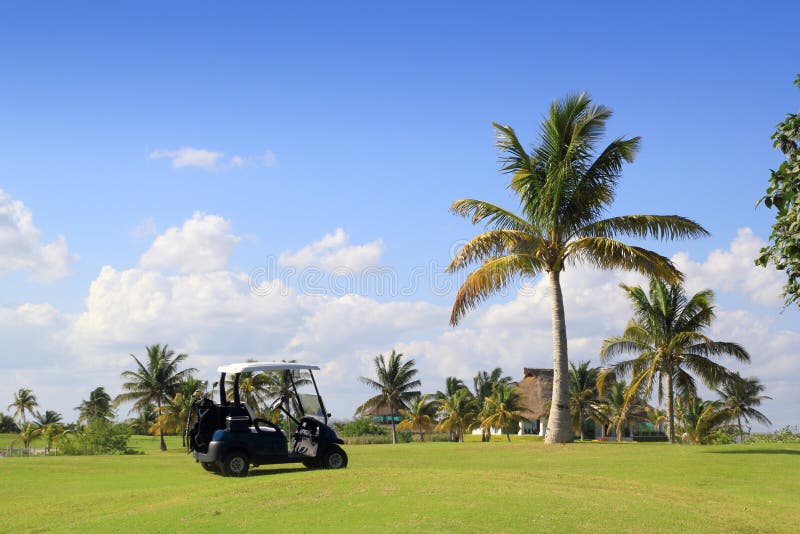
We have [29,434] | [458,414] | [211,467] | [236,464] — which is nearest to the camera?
[236,464]

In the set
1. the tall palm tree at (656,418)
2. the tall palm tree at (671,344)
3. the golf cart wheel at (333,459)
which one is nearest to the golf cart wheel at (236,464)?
the golf cart wheel at (333,459)

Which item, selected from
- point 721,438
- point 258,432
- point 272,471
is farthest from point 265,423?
point 721,438

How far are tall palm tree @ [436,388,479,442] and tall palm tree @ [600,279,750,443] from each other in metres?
38.6

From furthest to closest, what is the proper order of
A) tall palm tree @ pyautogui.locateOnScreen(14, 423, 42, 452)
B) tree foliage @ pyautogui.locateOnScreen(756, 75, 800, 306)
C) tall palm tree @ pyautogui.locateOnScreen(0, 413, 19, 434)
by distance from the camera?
1. tall palm tree @ pyautogui.locateOnScreen(0, 413, 19, 434)
2. tall palm tree @ pyautogui.locateOnScreen(14, 423, 42, 452)
3. tree foliage @ pyautogui.locateOnScreen(756, 75, 800, 306)

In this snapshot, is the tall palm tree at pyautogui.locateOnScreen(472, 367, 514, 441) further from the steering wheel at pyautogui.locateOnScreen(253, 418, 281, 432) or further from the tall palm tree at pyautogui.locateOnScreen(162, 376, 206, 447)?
the steering wheel at pyautogui.locateOnScreen(253, 418, 281, 432)

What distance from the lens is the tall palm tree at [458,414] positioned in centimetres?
7506

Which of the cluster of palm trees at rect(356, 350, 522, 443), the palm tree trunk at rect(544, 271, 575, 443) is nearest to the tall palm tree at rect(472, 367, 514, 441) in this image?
the cluster of palm trees at rect(356, 350, 522, 443)

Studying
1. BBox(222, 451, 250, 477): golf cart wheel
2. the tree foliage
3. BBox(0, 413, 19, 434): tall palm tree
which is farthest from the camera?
BBox(0, 413, 19, 434): tall palm tree

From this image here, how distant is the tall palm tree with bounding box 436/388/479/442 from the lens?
75.1 m

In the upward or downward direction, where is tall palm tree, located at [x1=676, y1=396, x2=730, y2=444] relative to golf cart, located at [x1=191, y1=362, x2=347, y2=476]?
downward

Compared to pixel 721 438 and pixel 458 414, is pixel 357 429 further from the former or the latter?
pixel 721 438

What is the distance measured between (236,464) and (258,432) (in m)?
0.76

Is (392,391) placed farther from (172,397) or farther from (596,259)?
(596,259)

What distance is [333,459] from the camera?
16625mm
